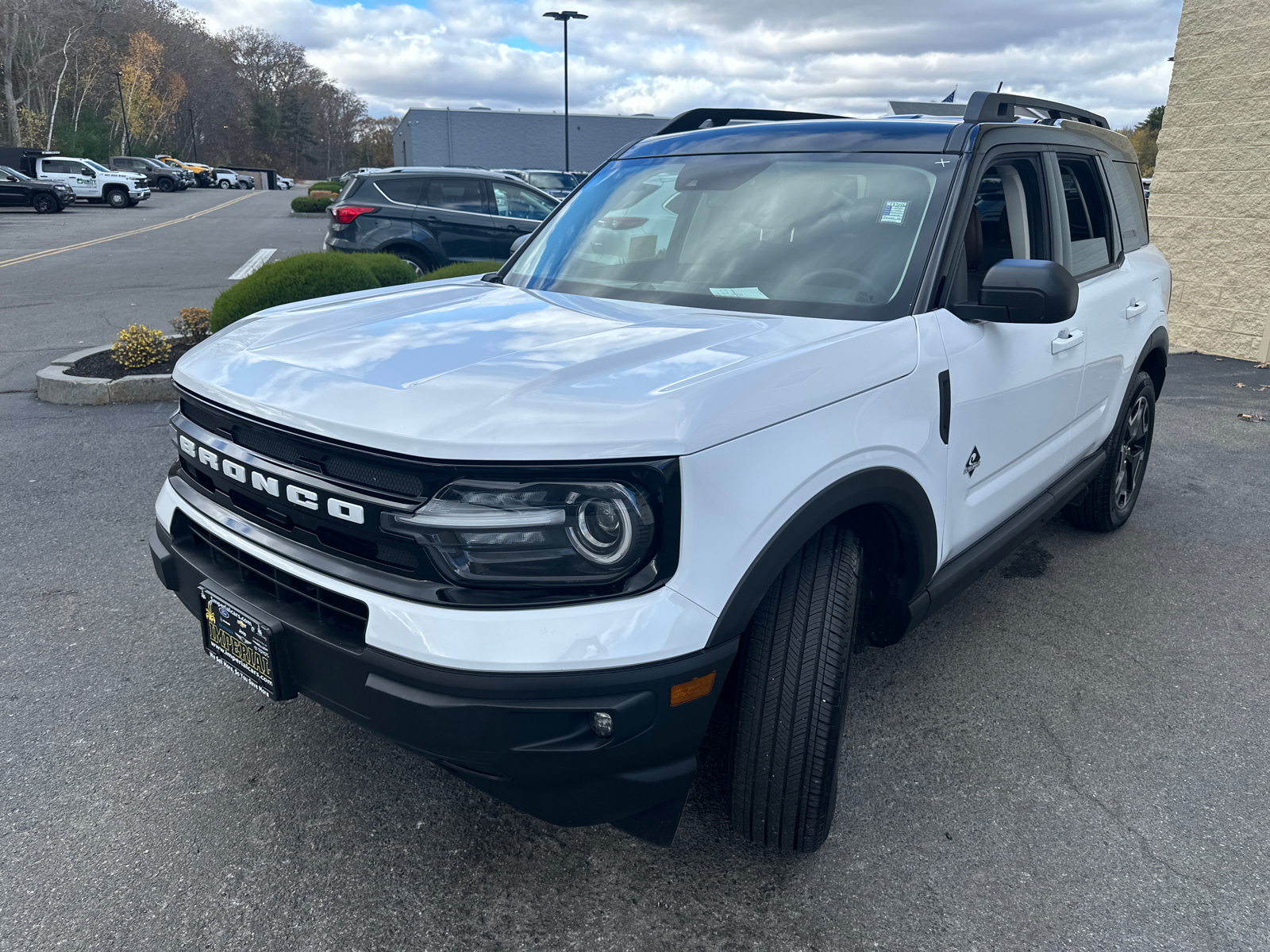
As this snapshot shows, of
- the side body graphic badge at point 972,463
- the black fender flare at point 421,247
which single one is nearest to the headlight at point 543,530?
the side body graphic badge at point 972,463

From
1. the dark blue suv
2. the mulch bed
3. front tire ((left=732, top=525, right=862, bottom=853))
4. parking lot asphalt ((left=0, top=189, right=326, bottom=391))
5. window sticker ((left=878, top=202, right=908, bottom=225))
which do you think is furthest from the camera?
the dark blue suv

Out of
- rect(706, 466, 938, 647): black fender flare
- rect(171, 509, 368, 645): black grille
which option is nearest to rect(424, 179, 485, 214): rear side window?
rect(171, 509, 368, 645): black grille

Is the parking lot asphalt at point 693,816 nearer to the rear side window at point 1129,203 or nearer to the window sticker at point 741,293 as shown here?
the window sticker at point 741,293

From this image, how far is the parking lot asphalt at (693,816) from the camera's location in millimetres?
2186

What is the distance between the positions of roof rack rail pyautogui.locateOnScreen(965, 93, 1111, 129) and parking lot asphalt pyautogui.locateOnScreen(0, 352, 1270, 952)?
6.31 ft

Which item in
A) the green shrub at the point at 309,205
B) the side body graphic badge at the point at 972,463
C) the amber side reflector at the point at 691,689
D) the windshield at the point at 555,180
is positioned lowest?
the amber side reflector at the point at 691,689

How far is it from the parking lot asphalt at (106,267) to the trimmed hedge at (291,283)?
1.76m

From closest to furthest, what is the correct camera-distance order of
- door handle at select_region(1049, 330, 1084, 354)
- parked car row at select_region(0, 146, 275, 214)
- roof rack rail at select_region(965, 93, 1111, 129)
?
roof rack rail at select_region(965, 93, 1111, 129), door handle at select_region(1049, 330, 1084, 354), parked car row at select_region(0, 146, 275, 214)

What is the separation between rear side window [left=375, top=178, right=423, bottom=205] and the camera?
1168cm

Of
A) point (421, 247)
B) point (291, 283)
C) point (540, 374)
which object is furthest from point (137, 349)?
point (540, 374)

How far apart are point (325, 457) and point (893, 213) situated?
5.95 ft

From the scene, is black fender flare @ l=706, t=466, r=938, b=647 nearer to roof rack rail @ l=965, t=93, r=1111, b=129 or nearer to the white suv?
the white suv

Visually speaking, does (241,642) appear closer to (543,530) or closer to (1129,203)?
(543,530)

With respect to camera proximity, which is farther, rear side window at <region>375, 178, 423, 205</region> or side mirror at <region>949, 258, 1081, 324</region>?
rear side window at <region>375, 178, 423, 205</region>
